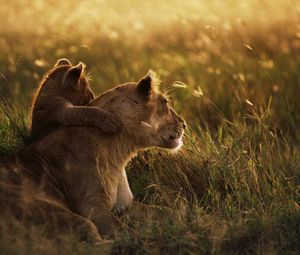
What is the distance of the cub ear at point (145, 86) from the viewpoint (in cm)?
679

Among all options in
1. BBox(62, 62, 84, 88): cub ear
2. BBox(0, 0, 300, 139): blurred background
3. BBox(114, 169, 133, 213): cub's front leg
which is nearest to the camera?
BBox(114, 169, 133, 213): cub's front leg

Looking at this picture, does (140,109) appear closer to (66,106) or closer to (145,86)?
(145,86)

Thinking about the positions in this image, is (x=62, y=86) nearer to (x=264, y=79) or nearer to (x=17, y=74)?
(x=264, y=79)

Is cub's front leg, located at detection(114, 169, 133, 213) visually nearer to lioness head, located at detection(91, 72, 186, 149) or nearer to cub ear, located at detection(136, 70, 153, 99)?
lioness head, located at detection(91, 72, 186, 149)

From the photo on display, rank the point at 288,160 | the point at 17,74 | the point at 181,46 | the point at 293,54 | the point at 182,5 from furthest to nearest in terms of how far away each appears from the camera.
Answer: the point at 182,5
the point at 181,46
the point at 17,74
the point at 293,54
the point at 288,160

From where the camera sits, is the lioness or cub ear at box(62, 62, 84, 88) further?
cub ear at box(62, 62, 84, 88)

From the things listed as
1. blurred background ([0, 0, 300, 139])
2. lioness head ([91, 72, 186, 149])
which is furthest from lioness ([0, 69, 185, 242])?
blurred background ([0, 0, 300, 139])

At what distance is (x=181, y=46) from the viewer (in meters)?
13.0

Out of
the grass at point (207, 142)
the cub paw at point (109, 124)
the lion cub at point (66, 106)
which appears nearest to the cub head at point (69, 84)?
the lion cub at point (66, 106)

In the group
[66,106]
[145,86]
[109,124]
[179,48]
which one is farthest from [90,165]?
[179,48]

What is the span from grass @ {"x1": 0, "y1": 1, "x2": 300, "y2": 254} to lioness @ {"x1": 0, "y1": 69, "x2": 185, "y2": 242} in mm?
250

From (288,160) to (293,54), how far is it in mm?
3988

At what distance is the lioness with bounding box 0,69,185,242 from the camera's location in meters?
6.02

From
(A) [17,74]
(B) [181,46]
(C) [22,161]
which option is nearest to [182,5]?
(B) [181,46]
